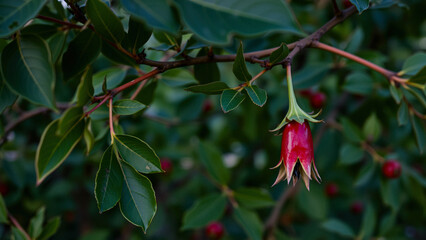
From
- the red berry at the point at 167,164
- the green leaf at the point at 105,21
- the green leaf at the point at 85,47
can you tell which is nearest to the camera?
the green leaf at the point at 105,21

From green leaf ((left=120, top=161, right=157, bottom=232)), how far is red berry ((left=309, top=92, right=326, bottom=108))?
1199 mm

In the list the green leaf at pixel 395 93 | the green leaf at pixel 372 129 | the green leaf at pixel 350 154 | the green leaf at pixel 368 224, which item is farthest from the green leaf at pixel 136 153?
the green leaf at pixel 368 224

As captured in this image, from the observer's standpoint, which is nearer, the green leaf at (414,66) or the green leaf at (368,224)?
the green leaf at (414,66)

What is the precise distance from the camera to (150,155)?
715 mm

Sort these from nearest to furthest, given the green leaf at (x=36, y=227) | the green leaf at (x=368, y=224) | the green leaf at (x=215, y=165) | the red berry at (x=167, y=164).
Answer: the green leaf at (x=36, y=227) → the green leaf at (x=215, y=165) → the green leaf at (x=368, y=224) → the red berry at (x=167, y=164)

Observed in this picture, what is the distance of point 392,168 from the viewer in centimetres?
131

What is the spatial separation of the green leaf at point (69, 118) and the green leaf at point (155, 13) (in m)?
0.23

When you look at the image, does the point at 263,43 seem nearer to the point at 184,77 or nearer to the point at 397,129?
the point at 184,77

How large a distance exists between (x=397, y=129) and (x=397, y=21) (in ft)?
1.53

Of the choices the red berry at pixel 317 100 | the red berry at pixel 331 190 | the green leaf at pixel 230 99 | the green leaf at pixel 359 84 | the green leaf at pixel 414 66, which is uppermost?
the green leaf at pixel 230 99

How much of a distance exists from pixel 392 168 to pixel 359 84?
28 cm

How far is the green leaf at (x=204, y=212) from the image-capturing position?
1.28 m

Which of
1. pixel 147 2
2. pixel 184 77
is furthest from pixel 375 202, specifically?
pixel 147 2

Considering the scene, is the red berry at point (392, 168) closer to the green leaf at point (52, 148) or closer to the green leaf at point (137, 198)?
the green leaf at point (137, 198)
